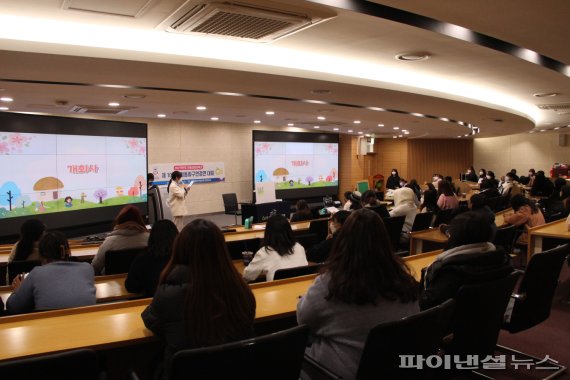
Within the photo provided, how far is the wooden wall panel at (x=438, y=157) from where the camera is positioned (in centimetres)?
2065

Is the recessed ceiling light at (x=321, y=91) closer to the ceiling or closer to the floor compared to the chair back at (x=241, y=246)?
closer to the ceiling

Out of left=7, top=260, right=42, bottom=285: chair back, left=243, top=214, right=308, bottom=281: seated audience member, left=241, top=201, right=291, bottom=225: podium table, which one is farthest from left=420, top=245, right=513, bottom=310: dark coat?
left=241, top=201, right=291, bottom=225: podium table

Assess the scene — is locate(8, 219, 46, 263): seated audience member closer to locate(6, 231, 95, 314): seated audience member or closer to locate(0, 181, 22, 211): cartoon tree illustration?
locate(6, 231, 95, 314): seated audience member

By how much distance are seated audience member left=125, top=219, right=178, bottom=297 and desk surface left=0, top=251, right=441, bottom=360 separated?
645 millimetres

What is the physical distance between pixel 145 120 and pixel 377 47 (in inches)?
359

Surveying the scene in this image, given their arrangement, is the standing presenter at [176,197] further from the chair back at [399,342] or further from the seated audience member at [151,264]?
the chair back at [399,342]

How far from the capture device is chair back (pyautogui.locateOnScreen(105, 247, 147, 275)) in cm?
392

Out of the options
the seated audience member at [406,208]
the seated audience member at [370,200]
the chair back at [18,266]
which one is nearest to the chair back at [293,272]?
the chair back at [18,266]

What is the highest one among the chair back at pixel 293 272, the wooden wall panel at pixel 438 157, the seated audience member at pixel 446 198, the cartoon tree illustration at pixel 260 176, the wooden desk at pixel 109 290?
the wooden wall panel at pixel 438 157

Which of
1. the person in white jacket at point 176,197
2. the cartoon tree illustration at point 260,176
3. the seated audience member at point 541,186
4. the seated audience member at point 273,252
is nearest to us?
the seated audience member at point 273,252

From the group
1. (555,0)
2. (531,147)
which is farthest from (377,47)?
(531,147)

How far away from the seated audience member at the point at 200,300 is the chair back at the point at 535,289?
79.5 inches

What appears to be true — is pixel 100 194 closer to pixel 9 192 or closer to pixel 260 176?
pixel 9 192

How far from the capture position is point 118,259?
3.95 m
